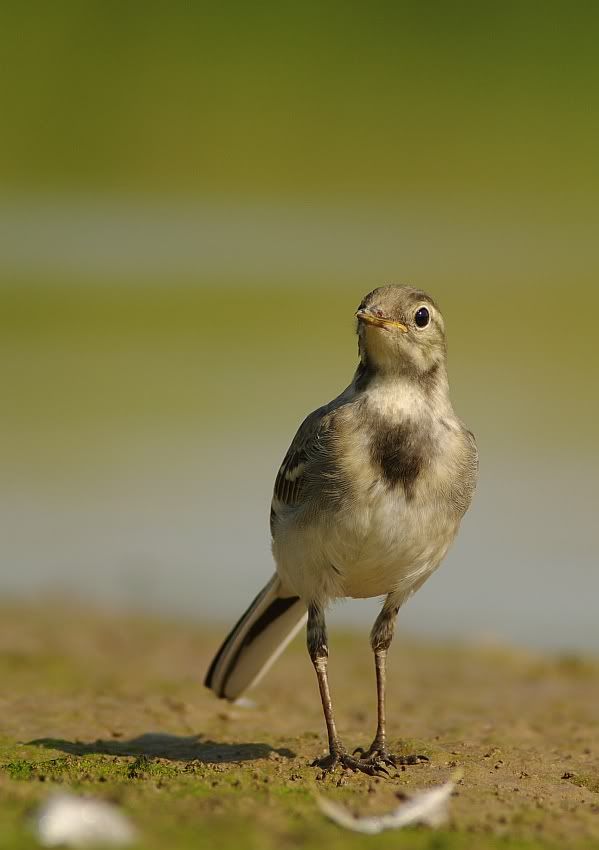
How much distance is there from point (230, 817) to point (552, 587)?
21.4 ft

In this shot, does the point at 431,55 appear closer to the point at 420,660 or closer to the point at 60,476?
the point at 60,476

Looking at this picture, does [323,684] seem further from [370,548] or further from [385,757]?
[370,548]

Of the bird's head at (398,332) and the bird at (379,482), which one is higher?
the bird's head at (398,332)

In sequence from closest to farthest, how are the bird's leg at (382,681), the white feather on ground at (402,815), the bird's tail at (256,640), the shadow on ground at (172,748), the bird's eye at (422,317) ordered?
the white feather on ground at (402,815), the bird's eye at (422,317), the bird's leg at (382,681), the shadow on ground at (172,748), the bird's tail at (256,640)

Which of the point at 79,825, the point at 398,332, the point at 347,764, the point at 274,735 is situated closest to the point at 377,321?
the point at 398,332

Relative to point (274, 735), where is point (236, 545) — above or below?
above

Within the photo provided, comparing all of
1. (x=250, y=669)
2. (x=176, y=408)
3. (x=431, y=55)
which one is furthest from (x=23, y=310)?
(x=431, y=55)

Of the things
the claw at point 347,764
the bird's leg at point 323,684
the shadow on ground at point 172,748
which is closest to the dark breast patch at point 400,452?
the bird's leg at point 323,684

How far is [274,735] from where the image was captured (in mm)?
8133

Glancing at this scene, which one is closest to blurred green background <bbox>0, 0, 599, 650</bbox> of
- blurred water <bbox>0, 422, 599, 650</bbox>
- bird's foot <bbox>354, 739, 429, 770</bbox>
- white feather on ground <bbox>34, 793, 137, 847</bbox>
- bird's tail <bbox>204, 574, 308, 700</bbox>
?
blurred water <bbox>0, 422, 599, 650</bbox>

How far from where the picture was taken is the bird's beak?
267 inches

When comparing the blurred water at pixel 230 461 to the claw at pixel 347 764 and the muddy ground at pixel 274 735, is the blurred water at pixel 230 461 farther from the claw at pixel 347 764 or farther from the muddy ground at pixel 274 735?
the claw at pixel 347 764

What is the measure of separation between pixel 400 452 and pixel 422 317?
0.75m

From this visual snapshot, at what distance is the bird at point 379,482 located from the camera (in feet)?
21.7
